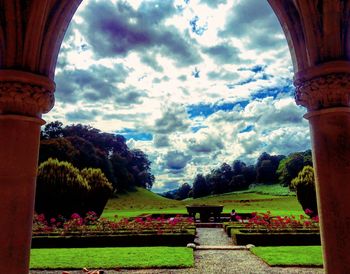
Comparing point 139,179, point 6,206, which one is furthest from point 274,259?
point 139,179

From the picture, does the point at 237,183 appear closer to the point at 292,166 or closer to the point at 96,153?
the point at 292,166

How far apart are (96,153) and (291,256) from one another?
158 ft

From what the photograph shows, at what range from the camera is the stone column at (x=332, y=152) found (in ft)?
11.0

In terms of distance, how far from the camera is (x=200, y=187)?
265 ft

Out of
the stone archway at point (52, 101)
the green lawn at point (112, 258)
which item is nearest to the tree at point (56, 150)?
the green lawn at point (112, 258)

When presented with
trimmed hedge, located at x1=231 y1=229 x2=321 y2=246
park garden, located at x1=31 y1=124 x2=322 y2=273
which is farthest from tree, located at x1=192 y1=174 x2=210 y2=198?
trimmed hedge, located at x1=231 y1=229 x2=321 y2=246

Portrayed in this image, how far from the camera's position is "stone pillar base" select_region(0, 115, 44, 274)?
340cm

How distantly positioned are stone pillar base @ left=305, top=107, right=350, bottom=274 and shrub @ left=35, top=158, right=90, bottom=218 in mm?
16176

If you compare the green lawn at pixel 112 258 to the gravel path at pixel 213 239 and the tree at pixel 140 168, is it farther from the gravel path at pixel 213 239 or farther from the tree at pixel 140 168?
the tree at pixel 140 168

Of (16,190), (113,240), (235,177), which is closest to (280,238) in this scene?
(113,240)

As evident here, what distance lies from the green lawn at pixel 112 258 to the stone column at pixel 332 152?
5739mm

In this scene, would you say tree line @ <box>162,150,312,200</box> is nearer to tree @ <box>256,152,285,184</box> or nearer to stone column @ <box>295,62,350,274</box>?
tree @ <box>256,152,285,184</box>

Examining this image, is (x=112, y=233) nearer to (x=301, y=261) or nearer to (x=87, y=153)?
(x=301, y=261)

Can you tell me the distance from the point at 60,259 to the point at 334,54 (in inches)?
345
